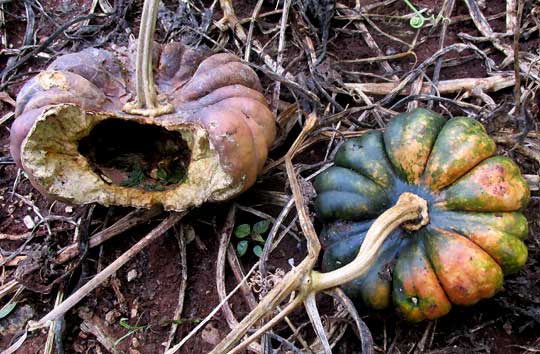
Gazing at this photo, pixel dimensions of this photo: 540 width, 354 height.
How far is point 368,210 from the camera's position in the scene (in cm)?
233

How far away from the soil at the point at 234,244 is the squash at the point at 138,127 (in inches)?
12.7

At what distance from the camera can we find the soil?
245cm

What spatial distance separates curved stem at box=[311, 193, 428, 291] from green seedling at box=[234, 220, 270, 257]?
705 mm

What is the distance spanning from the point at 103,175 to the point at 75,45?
113 centimetres

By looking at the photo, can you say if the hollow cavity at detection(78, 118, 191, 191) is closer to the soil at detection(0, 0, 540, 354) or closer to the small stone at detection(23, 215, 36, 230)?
the soil at detection(0, 0, 540, 354)

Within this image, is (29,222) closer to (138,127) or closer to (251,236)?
(138,127)

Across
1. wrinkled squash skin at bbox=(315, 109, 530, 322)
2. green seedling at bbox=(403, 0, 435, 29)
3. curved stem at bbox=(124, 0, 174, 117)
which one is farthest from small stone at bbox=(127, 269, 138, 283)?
green seedling at bbox=(403, 0, 435, 29)

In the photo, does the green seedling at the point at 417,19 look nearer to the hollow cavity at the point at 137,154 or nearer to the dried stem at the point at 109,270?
the hollow cavity at the point at 137,154

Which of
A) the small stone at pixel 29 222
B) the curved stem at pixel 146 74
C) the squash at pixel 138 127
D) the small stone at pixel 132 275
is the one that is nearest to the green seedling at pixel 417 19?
the squash at pixel 138 127

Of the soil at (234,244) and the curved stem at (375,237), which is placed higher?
the curved stem at (375,237)

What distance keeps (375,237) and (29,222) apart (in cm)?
176

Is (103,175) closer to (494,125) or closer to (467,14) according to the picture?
(494,125)

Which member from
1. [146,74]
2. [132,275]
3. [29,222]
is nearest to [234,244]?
[132,275]

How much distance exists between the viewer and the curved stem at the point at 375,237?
1.92m
